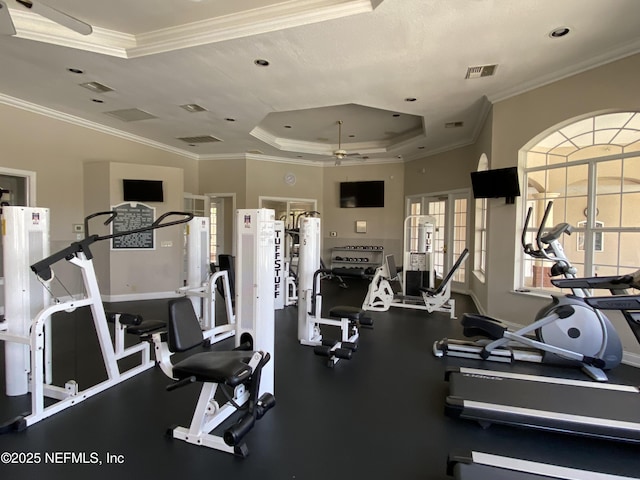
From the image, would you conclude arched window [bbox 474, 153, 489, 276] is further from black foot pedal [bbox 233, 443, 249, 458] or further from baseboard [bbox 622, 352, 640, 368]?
black foot pedal [bbox 233, 443, 249, 458]

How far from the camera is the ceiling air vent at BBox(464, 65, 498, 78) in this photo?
4.14 m

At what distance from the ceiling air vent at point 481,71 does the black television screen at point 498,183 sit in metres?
1.28

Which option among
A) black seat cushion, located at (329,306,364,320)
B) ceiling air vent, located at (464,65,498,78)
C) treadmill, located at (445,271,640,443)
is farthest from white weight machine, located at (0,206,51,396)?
ceiling air vent, located at (464,65,498,78)

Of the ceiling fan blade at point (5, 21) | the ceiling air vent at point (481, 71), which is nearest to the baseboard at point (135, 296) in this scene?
the ceiling fan blade at point (5, 21)

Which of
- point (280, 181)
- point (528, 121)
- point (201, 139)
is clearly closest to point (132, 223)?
point (201, 139)

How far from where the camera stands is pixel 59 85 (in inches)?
185

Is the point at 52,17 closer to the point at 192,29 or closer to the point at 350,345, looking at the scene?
the point at 192,29

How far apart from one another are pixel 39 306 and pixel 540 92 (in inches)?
237

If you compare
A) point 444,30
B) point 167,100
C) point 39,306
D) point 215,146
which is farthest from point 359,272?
point 215,146

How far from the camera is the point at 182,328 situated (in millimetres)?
2324

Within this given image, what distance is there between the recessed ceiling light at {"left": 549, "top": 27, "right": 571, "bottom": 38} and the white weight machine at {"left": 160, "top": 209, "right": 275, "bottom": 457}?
10.9 ft

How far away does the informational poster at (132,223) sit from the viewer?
6.45 meters

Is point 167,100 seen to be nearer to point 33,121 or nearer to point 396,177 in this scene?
point 33,121

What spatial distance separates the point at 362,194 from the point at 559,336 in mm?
6560
